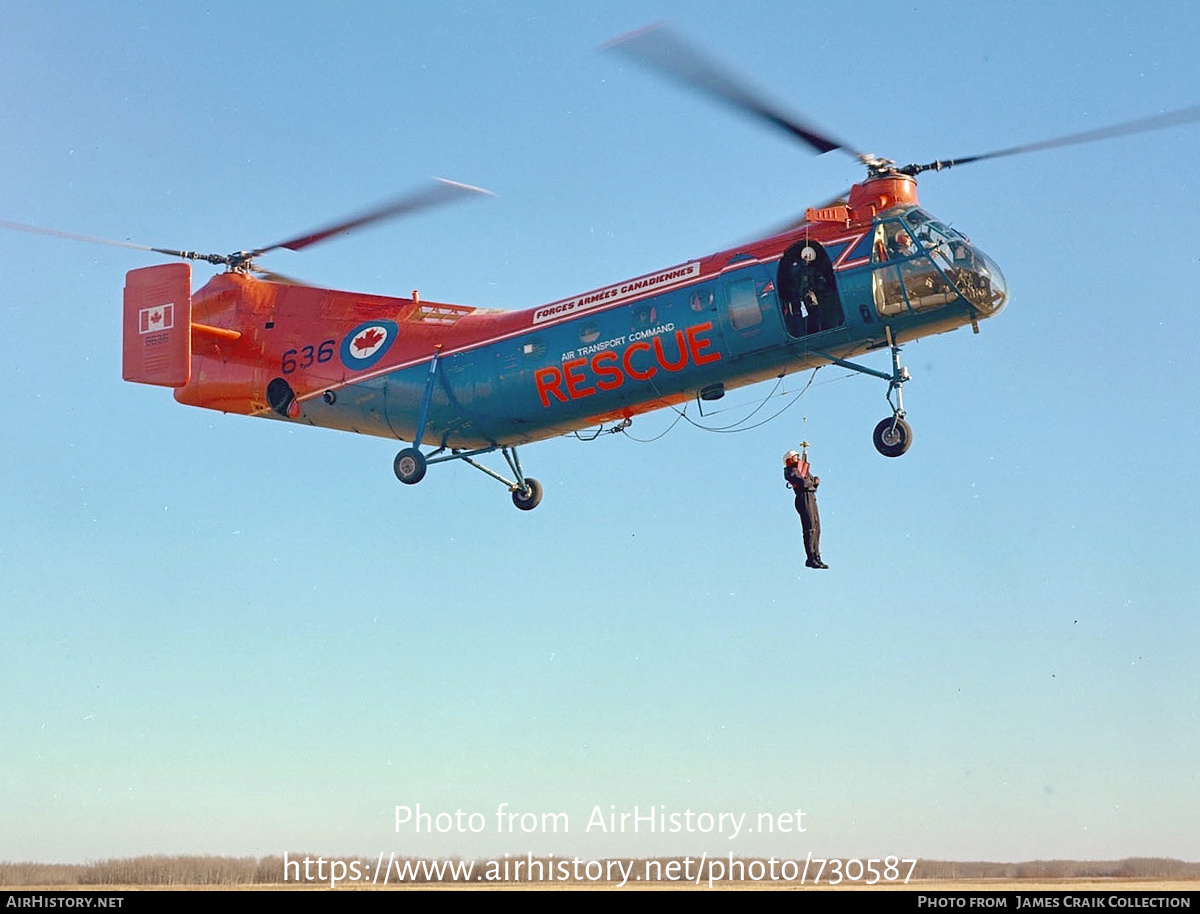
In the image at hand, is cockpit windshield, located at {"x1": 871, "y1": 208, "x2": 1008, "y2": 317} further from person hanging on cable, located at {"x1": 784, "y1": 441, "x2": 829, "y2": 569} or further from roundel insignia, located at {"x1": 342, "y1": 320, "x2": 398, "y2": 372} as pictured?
roundel insignia, located at {"x1": 342, "y1": 320, "x2": 398, "y2": 372}

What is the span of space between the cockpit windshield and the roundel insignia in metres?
9.36

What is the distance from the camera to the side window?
2786 cm

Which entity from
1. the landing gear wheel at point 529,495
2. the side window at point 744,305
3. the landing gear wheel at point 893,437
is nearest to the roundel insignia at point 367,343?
the landing gear wheel at point 529,495

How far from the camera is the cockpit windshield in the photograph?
26.9 m

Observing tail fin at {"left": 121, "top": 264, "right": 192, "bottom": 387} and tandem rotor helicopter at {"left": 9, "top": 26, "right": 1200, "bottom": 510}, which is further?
tail fin at {"left": 121, "top": 264, "right": 192, "bottom": 387}

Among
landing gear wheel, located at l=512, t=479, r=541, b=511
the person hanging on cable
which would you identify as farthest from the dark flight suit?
landing gear wheel, located at l=512, t=479, r=541, b=511

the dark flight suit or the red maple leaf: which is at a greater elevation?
the red maple leaf

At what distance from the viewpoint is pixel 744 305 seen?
2791 cm

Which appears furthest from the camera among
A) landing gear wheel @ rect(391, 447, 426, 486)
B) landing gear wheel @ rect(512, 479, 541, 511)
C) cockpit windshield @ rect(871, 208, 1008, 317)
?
landing gear wheel @ rect(512, 479, 541, 511)

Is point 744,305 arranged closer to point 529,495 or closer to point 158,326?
point 529,495

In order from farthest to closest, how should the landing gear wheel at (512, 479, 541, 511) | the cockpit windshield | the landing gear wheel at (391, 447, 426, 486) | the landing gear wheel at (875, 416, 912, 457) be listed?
1. the landing gear wheel at (512, 479, 541, 511)
2. the landing gear wheel at (391, 447, 426, 486)
3. the landing gear wheel at (875, 416, 912, 457)
4. the cockpit windshield

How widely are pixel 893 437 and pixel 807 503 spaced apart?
1.69m
